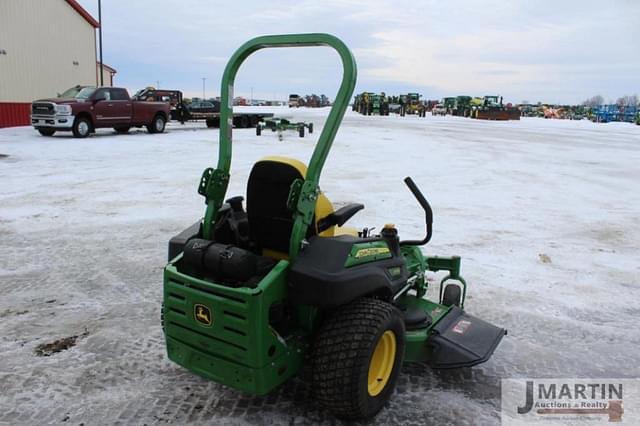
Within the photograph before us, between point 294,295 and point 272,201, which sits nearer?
point 294,295

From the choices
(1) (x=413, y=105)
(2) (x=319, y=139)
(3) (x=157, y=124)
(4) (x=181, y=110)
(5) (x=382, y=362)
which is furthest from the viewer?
(1) (x=413, y=105)

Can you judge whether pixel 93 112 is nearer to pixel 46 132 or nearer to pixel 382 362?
pixel 46 132

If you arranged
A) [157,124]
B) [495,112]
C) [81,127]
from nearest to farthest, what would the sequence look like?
[81,127]
[157,124]
[495,112]

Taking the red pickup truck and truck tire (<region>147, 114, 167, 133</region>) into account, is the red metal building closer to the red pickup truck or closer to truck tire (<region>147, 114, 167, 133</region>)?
the red pickup truck

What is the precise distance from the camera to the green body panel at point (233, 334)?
2.46m

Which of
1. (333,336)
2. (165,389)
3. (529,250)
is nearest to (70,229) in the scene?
(165,389)

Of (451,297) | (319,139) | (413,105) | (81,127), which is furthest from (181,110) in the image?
(413,105)

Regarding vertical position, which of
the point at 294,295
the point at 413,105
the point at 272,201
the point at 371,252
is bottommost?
the point at 294,295

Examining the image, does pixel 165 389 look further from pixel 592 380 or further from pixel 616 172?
pixel 616 172

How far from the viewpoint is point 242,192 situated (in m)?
8.75

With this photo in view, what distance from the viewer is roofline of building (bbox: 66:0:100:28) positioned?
82.3 feet

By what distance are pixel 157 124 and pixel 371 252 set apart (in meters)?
19.5

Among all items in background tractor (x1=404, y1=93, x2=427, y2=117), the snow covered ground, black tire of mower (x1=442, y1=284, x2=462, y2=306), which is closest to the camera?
the snow covered ground

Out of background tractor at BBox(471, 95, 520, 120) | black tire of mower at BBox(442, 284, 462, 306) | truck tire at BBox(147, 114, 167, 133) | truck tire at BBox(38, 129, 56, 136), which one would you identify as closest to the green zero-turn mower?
black tire of mower at BBox(442, 284, 462, 306)
